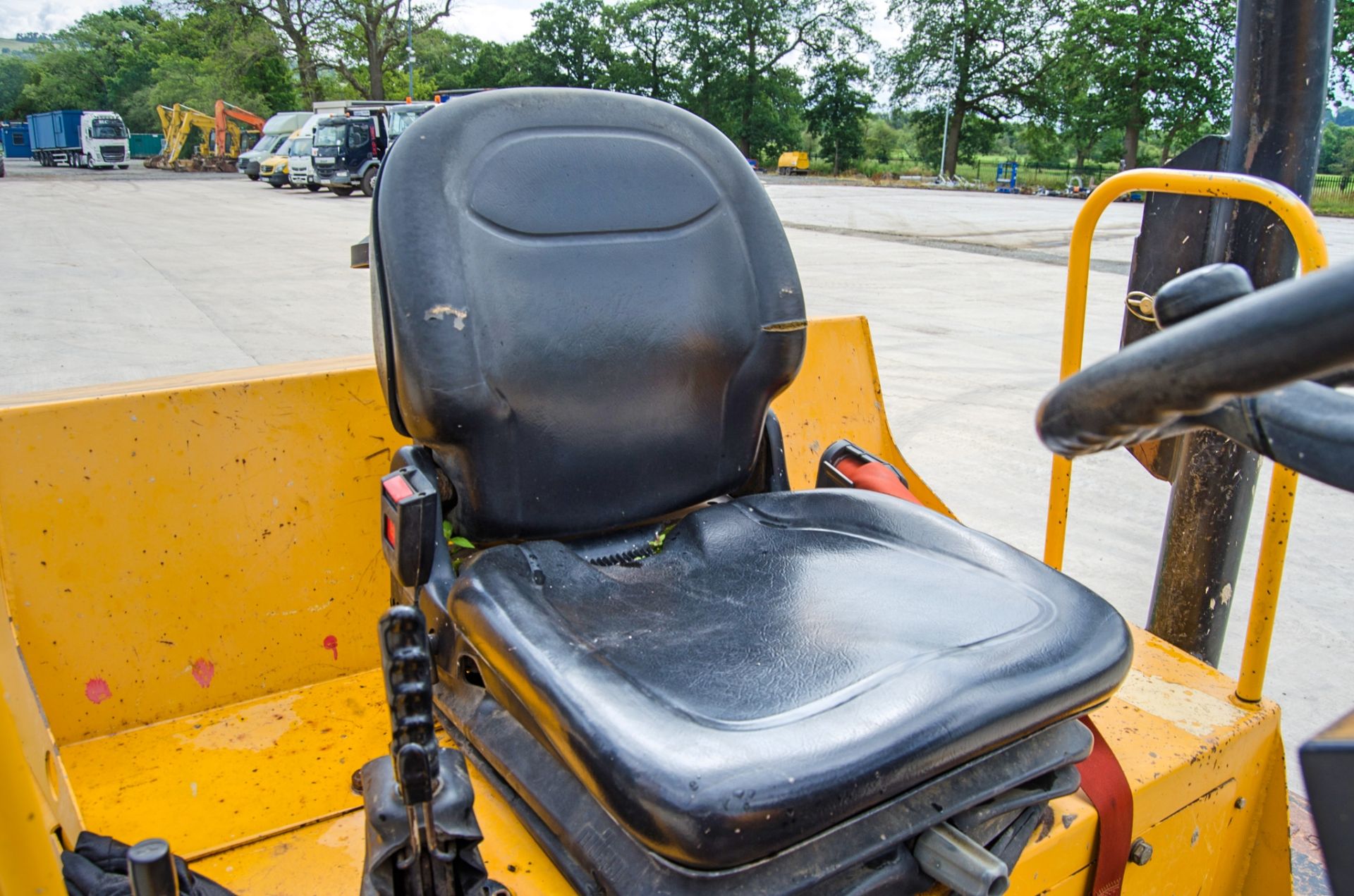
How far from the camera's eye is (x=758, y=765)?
2.79ft

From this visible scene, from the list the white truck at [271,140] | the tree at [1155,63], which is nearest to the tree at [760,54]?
the tree at [1155,63]

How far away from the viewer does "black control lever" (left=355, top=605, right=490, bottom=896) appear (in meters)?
0.80

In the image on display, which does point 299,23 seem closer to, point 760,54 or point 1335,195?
point 760,54

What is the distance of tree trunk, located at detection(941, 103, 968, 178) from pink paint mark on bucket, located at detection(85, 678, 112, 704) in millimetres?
41241

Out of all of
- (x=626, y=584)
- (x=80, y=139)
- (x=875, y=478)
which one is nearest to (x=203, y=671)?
(x=626, y=584)

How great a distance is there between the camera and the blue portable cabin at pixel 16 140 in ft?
120

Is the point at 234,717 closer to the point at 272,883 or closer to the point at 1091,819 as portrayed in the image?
the point at 272,883

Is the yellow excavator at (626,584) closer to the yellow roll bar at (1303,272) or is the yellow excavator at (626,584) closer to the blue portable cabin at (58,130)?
the yellow roll bar at (1303,272)

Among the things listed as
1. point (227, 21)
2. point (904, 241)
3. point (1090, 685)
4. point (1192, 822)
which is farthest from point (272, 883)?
point (227, 21)

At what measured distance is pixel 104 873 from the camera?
103 cm

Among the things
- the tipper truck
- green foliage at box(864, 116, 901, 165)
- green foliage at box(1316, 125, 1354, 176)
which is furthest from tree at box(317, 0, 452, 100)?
green foliage at box(1316, 125, 1354, 176)

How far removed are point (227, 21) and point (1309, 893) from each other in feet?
136

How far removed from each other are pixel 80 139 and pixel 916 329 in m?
31.4

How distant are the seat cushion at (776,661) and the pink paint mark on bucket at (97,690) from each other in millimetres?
777
